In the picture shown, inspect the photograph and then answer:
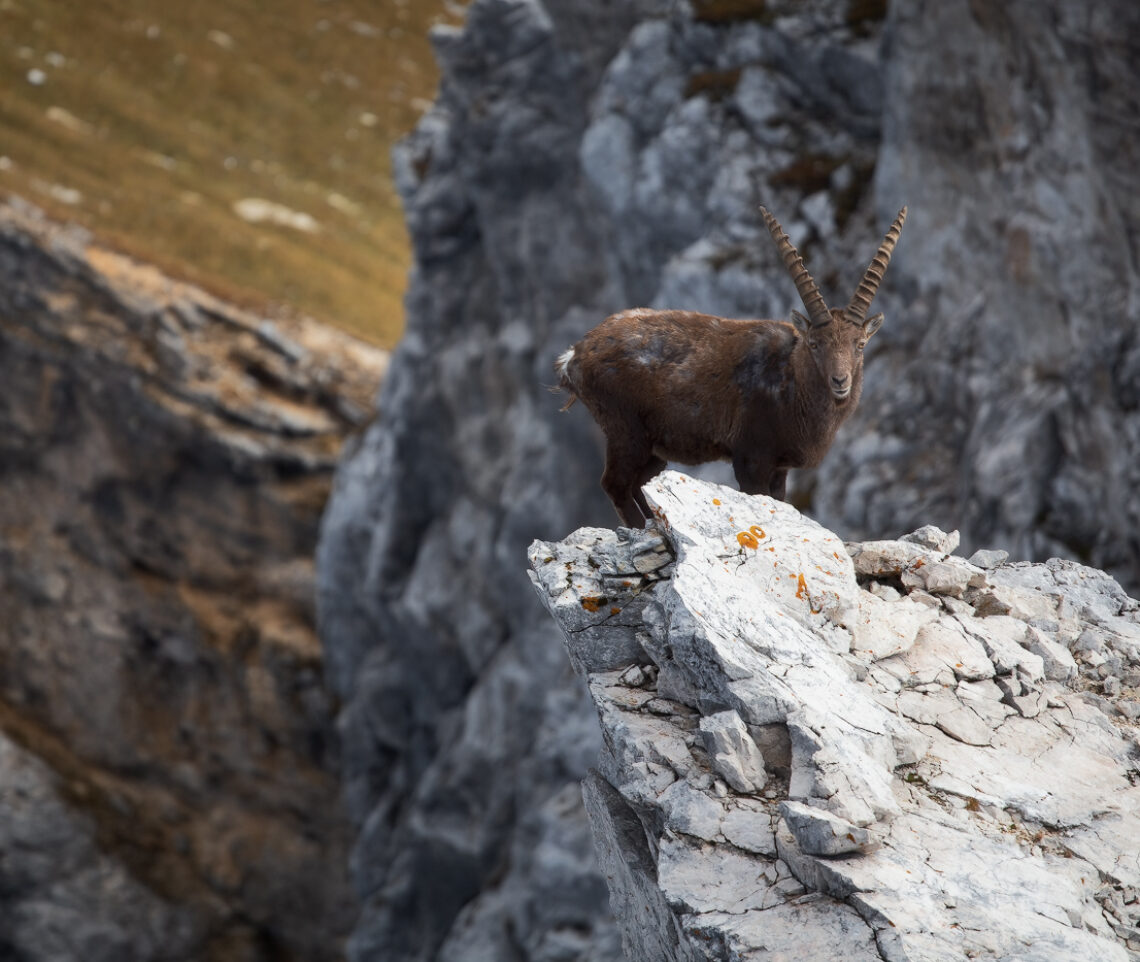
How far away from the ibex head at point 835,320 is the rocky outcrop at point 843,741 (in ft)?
6.21

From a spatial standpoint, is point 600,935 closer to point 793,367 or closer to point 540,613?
point 540,613

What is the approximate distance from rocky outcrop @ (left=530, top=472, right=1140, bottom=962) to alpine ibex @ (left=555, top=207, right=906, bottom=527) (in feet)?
4.68

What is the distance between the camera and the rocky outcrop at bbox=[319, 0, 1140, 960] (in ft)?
80.9

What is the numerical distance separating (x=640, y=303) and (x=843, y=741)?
28908mm

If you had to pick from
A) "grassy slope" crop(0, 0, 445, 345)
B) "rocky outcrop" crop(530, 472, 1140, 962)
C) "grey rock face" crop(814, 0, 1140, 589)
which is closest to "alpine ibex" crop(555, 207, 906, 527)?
"rocky outcrop" crop(530, 472, 1140, 962)

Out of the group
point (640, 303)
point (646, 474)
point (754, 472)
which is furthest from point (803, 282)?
point (640, 303)

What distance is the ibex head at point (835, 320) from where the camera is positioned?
12359 mm

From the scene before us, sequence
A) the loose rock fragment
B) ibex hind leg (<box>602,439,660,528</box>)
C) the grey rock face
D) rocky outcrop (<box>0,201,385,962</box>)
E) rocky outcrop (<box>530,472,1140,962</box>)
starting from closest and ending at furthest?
rocky outcrop (<box>530,472,1140,962</box>), the loose rock fragment, ibex hind leg (<box>602,439,660,528</box>), the grey rock face, rocky outcrop (<box>0,201,385,962</box>)

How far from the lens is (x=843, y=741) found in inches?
384

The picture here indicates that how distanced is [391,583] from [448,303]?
13221 mm

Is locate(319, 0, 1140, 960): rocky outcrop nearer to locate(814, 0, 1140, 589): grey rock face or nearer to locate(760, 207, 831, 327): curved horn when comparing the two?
locate(814, 0, 1140, 589): grey rock face

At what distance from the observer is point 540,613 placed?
1603 inches

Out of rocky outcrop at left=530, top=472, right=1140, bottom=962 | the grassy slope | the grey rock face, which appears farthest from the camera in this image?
the grassy slope

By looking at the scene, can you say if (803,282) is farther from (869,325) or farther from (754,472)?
(754,472)
